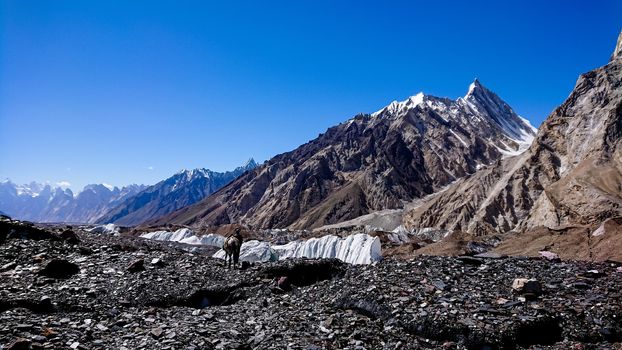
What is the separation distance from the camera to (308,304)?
1332 cm

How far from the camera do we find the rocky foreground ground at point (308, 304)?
10117mm

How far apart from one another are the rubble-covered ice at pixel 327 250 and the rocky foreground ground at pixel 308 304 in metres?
→ 33.7

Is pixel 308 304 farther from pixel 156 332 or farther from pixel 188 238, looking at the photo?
pixel 188 238

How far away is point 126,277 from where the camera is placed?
1539cm

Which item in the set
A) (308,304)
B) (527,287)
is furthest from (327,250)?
(527,287)

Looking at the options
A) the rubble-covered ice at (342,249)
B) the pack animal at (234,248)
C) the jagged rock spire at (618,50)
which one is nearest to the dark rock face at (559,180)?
the jagged rock spire at (618,50)

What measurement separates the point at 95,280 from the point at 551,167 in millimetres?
107816

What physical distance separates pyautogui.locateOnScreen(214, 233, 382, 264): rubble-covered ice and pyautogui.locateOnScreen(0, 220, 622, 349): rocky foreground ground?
110ft

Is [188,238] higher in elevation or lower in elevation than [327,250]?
higher

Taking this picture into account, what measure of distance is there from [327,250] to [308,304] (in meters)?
53.0

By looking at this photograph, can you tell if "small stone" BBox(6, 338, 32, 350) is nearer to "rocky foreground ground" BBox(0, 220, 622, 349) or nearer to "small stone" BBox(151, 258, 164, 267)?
"rocky foreground ground" BBox(0, 220, 622, 349)

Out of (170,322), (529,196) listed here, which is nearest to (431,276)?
(170,322)

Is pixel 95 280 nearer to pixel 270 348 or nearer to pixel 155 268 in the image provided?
pixel 155 268

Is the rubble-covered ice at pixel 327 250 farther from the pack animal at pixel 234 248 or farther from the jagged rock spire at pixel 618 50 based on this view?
the jagged rock spire at pixel 618 50
